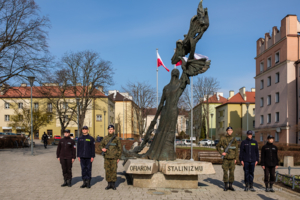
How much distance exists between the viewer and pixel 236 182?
32.3 ft

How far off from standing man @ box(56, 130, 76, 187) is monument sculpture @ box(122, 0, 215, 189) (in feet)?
5.55

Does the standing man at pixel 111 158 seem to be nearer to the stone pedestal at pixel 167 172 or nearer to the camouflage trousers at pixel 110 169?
the camouflage trousers at pixel 110 169

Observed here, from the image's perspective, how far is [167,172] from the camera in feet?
25.2

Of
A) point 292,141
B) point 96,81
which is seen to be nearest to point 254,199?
point 292,141

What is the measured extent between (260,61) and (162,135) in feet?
128

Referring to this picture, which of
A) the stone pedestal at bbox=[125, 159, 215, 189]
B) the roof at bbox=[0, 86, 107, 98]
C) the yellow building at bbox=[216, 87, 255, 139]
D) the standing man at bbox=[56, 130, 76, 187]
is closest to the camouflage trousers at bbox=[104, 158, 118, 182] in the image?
the stone pedestal at bbox=[125, 159, 215, 189]

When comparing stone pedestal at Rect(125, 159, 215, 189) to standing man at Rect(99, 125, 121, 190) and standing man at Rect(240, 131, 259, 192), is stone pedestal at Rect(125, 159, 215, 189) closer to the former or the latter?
standing man at Rect(99, 125, 121, 190)

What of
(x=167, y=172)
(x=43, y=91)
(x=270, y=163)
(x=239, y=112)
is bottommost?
(x=167, y=172)

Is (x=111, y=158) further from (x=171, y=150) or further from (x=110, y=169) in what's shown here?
(x=171, y=150)

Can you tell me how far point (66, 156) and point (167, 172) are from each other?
3.08m

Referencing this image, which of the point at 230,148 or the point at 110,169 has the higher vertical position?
the point at 230,148

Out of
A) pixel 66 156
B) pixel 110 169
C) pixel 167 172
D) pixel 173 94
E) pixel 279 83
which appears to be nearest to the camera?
pixel 167 172

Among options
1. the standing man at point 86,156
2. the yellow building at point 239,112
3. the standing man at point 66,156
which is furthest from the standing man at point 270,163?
the yellow building at point 239,112

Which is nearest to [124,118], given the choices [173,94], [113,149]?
[173,94]
